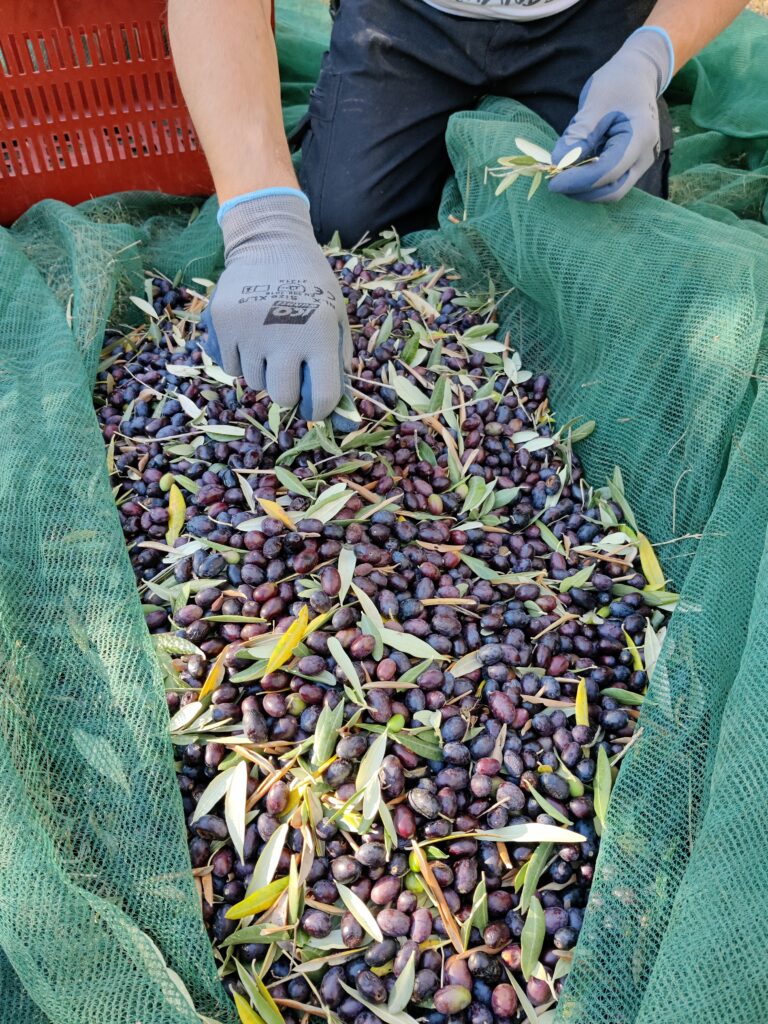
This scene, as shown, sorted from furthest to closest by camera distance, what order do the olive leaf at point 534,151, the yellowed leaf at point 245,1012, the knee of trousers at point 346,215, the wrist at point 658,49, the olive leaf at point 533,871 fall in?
1. the knee of trousers at point 346,215
2. the wrist at point 658,49
3. the olive leaf at point 534,151
4. the olive leaf at point 533,871
5. the yellowed leaf at point 245,1012

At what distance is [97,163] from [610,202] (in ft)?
5.31

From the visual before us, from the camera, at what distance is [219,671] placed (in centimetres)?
140

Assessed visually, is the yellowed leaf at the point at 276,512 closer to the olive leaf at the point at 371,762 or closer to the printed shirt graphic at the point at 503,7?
the olive leaf at the point at 371,762

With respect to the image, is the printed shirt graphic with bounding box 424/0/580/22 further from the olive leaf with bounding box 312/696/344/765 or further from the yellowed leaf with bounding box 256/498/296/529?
the olive leaf with bounding box 312/696/344/765

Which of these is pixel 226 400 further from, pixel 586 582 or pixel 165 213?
pixel 165 213

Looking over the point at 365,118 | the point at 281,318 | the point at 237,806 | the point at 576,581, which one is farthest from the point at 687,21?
the point at 237,806

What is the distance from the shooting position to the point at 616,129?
6.43ft

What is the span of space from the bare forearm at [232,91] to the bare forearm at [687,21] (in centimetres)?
Answer: 112

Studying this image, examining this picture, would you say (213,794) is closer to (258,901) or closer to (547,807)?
(258,901)

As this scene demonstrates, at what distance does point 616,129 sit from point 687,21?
647 millimetres

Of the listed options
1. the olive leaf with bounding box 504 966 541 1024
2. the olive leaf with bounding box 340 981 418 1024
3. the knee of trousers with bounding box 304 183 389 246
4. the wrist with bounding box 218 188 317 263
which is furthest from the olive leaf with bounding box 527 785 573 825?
the knee of trousers with bounding box 304 183 389 246

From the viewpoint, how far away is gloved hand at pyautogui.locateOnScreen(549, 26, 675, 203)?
1853 mm

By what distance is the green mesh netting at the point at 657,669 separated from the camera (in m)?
1.00

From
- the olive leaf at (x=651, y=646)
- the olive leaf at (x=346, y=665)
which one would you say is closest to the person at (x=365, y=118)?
the olive leaf at (x=346, y=665)
